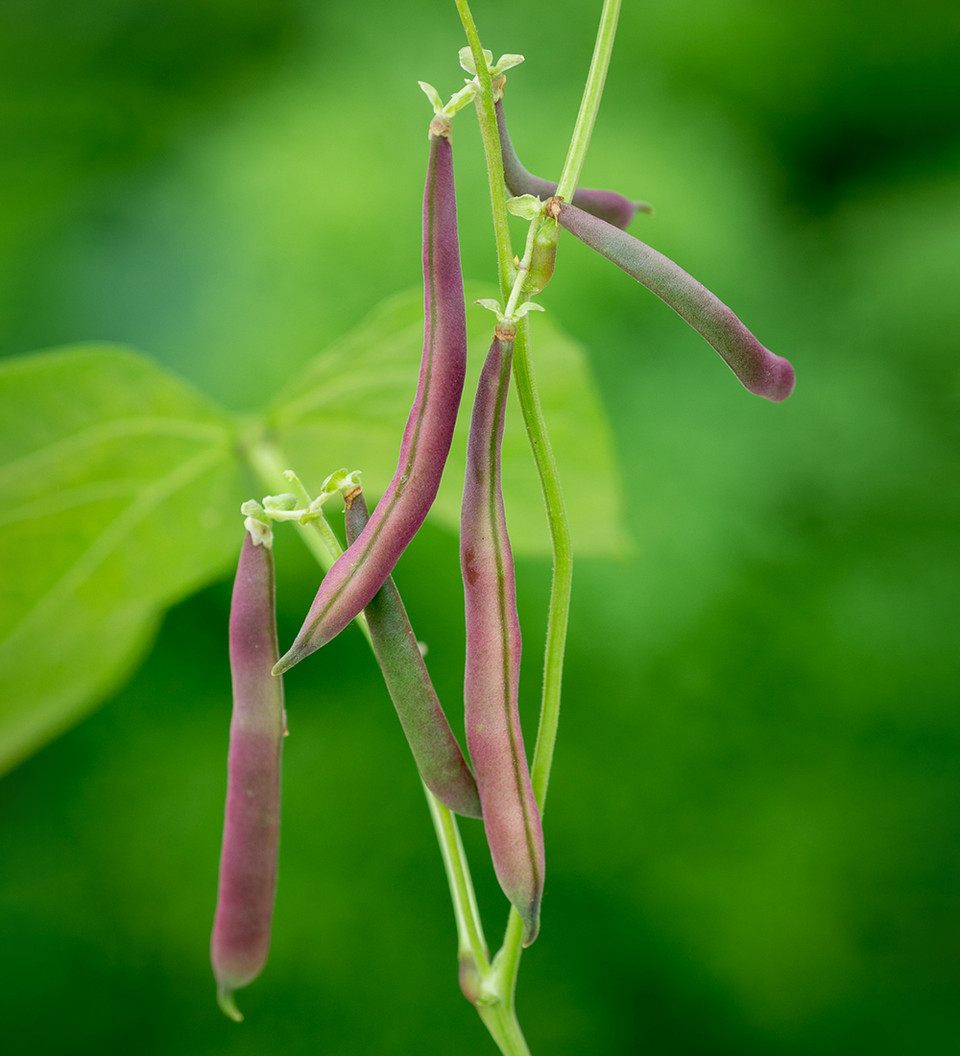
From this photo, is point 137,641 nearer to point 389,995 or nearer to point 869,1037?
point 389,995

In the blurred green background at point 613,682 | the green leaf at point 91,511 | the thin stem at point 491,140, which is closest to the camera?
the thin stem at point 491,140

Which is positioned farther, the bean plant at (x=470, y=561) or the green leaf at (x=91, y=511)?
the green leaf at (x=91, y=511)

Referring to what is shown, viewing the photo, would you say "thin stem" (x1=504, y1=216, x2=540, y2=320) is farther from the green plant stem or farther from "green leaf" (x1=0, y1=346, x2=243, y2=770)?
"green leaf" (x1=0, y1=346, x2=243, y2=770)

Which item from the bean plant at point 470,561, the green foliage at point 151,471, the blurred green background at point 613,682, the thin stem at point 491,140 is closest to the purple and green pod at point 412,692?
the bean plant at point 470,561

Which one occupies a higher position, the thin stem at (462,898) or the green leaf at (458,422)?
the green leaf at (458,422)

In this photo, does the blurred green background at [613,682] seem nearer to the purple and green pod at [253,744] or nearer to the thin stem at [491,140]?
the purple and green pod at [253,744]

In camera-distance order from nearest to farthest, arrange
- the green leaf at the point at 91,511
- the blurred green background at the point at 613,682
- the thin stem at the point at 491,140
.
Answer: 1. the thin stem at the point at 491,140
2. the green leaf at the point at 91,511
3. the blurred green background at the point at 613,682

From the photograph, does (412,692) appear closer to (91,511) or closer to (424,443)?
(424,443)
